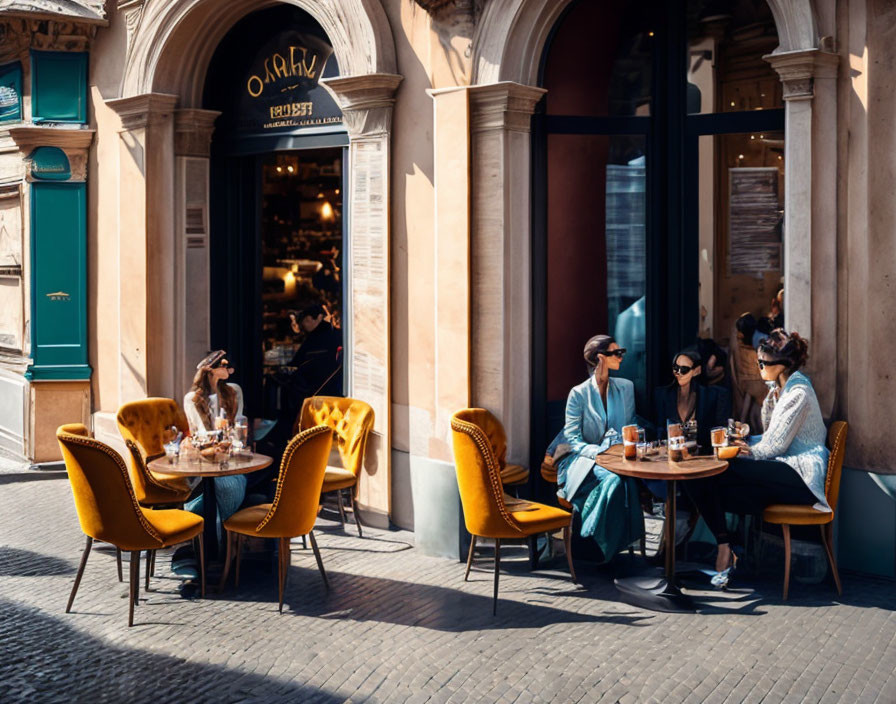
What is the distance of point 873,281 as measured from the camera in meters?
6.82

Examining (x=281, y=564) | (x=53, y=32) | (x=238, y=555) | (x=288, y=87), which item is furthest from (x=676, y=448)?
(x=53, y=32)

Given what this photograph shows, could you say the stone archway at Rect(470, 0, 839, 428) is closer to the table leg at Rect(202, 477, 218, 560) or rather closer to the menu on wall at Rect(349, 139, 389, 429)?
the menu on wall at Rect(349, 139, 389, 429)

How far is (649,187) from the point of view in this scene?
822 cm

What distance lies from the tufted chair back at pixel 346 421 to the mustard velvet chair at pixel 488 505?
1650 millimetres

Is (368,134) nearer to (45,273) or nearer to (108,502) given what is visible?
(108,502)

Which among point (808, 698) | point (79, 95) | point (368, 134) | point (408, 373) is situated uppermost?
point (79, 95)

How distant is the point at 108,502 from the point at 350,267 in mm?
3155

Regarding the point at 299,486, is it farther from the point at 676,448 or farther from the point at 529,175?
the point at 529,175

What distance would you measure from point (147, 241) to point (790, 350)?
6210 millimetres

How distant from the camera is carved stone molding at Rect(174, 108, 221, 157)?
1005cm

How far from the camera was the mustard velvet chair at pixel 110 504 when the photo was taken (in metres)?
6.15

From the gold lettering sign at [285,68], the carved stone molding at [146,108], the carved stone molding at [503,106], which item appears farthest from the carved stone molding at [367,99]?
the carved stone molding at [146,108]

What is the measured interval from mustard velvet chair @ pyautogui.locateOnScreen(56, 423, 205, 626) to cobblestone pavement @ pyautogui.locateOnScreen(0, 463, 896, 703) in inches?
19.2

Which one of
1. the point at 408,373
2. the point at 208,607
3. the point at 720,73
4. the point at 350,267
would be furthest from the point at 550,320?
the point at 208,607
